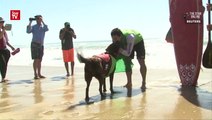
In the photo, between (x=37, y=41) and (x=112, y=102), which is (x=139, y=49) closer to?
(x=112, y=102)

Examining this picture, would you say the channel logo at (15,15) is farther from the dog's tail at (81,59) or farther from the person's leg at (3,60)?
the dog's tail at (81,59)

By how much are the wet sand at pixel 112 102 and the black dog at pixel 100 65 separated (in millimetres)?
360

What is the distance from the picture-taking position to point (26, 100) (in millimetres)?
6773

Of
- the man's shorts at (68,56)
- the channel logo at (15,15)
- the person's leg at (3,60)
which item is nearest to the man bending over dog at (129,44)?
the man's shorts at (68,56)

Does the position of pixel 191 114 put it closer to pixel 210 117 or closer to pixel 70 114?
pixel 210 117

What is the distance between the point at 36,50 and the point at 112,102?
491 cm

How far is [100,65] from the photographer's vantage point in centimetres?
632

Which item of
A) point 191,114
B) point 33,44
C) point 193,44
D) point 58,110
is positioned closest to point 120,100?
point 58,110

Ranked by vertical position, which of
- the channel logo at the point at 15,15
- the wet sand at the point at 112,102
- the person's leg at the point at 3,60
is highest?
the channel logo at the point at 15,15

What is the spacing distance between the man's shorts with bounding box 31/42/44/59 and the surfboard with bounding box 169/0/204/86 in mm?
4194

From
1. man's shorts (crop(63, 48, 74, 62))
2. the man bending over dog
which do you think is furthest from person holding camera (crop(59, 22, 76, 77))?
the man bending over dog

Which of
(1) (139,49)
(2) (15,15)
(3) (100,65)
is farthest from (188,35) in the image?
(2) (15,15)

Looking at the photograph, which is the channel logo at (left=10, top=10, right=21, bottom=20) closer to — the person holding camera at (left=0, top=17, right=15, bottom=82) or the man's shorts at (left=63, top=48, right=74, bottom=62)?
the man's shorts at (left=63, top=48, right=74, bottom=62)

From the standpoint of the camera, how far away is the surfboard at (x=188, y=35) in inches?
295
